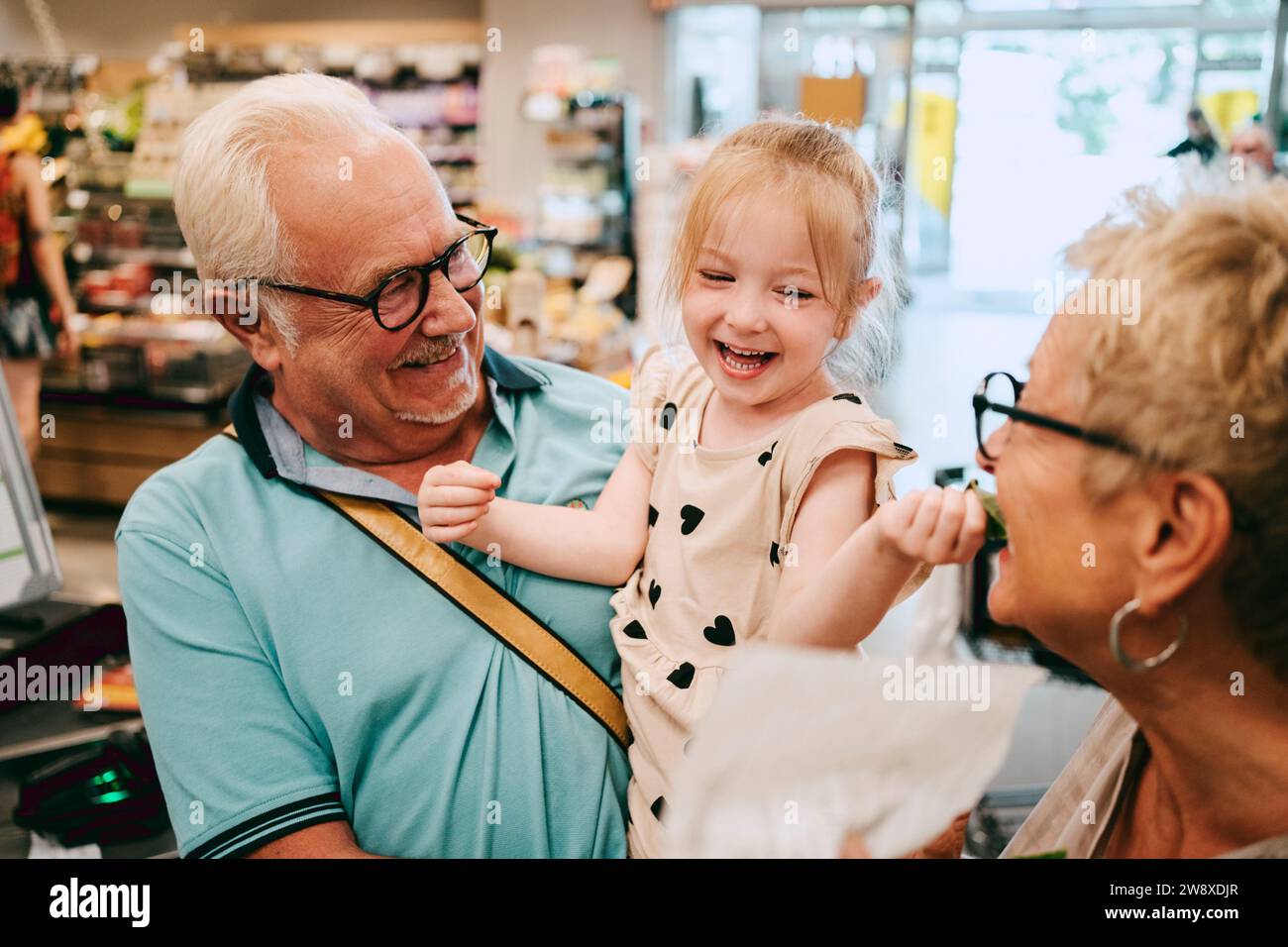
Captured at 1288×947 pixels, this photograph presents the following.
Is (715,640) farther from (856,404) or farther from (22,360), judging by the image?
(22,360)

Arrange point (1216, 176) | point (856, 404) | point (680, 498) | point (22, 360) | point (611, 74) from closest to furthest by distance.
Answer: point (1216, 176) < point (856, 404) < point (680, 498) < point (22, 360) < point (611, 74)

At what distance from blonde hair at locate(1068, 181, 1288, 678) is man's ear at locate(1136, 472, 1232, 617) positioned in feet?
0.04

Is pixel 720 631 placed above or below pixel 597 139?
below

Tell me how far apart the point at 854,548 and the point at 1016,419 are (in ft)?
0.65

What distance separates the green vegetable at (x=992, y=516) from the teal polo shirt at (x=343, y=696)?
62cm

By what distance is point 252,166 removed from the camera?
132 centimetres

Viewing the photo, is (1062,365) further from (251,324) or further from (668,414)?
(251,324)

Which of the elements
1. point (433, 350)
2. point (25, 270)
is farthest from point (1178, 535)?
point (25, 270)

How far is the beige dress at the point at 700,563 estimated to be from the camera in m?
1.16

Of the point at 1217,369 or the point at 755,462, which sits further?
the point at 755,462

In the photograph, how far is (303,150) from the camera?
4.31 ft

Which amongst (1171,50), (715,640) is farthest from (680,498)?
(1171,50)

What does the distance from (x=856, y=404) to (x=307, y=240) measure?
0.73 metres

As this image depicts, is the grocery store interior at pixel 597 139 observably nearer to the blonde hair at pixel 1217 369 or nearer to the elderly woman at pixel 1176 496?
the elderly woman at pixel 1176 496
